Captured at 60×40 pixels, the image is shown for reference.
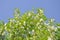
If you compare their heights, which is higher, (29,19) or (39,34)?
(29,19)

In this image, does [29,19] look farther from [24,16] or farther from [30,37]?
[30,37]

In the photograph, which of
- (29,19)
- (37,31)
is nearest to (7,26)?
(29,19)

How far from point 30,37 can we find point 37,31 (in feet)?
0.68

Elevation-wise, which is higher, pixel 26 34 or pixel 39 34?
pixel 26 34

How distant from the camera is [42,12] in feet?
Answer: 7.96

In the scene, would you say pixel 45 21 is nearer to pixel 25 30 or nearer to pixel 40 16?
pixel 40 16

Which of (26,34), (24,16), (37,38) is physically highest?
(24,16)

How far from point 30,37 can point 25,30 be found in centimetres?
12

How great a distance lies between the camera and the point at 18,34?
98.0 inches

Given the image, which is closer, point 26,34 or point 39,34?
point 39,34

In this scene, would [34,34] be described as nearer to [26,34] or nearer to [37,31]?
[37,31]

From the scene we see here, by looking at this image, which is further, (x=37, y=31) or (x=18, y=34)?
(x=18, y=34)

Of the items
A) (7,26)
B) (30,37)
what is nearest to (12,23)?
(7,26)

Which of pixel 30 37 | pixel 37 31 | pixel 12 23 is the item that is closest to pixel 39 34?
pixel 37 31
